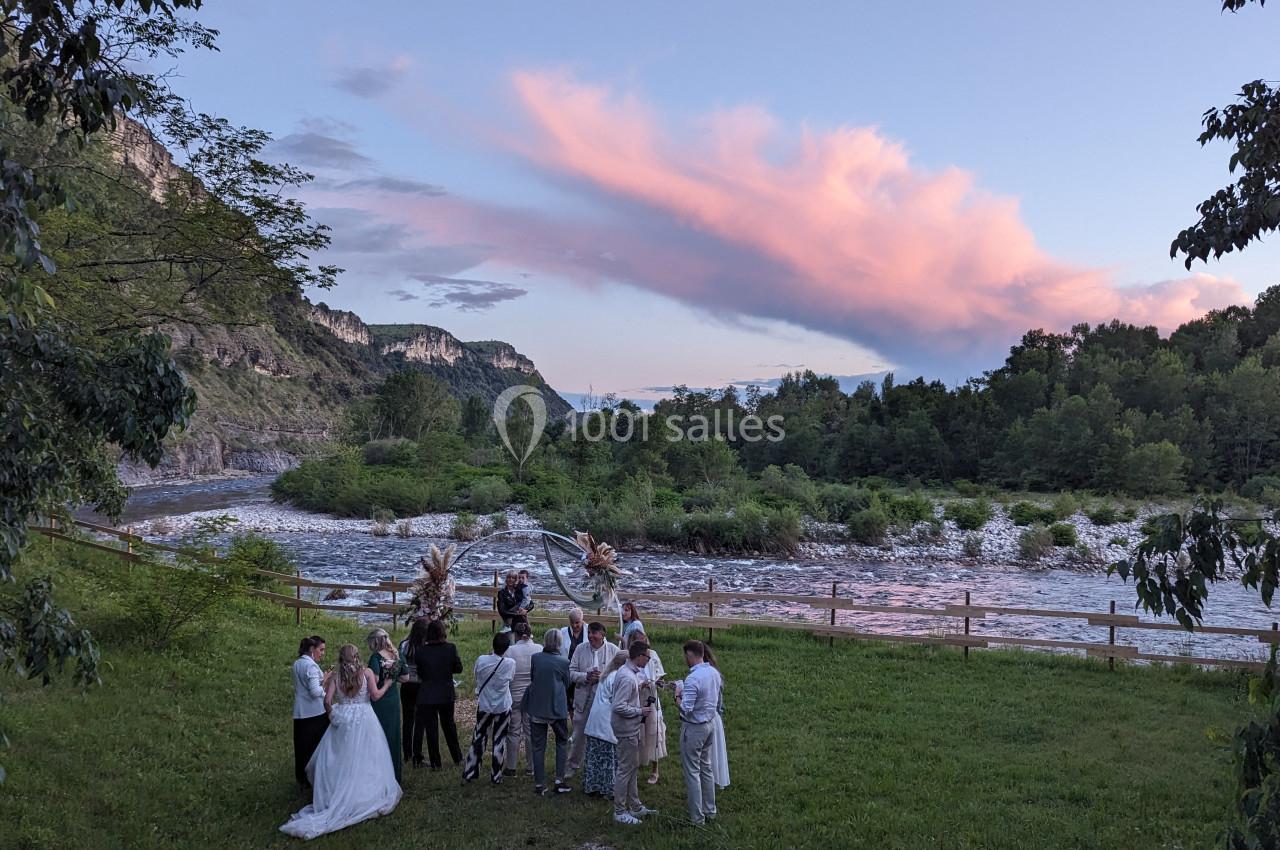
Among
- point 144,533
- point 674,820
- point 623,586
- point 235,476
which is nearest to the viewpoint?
point 674,820

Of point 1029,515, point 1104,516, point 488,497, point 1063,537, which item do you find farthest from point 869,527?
point 488,497

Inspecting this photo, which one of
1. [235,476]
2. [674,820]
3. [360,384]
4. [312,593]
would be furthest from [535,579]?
[360,384]

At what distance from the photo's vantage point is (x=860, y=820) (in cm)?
821

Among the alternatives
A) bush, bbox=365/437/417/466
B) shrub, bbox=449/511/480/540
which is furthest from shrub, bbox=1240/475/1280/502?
bush, bbox=365/437/417/466

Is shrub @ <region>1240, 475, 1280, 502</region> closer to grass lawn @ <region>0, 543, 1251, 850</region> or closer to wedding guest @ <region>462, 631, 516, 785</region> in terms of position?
grass lawn @ <region>0, 543, 1251, 850</region>

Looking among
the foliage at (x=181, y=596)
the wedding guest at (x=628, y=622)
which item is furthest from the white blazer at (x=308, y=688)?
the foliage at (x=181, y=596)

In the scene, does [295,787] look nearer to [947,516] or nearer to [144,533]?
[144,533]

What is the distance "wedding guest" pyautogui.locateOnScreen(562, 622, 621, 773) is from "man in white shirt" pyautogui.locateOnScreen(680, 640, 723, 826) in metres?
1.53

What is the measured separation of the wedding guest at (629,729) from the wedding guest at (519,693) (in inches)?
53.5

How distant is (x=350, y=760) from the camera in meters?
8.23

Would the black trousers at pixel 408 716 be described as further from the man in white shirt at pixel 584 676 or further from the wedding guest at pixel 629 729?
the wedding guest at pixel 629 729

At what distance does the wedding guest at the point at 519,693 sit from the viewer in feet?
30.9

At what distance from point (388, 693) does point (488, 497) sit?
4478cm

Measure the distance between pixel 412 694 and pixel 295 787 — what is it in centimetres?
153
